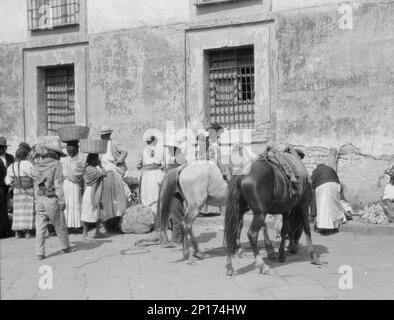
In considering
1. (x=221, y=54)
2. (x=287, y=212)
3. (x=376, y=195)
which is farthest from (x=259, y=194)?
(x=221, y=54)

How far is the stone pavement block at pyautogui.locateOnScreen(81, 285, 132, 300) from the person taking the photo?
6.24 m

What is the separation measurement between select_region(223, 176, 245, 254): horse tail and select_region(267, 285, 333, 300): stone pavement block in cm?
97

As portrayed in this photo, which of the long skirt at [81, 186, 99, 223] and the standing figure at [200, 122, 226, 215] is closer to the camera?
the standing figure at [200, 122, 226, 215]

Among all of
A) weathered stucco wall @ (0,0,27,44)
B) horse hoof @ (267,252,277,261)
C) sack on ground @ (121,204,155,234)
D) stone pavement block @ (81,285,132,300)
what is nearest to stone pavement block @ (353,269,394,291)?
horse hoof @ (267,252,277,261)

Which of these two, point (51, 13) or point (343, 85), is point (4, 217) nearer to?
point (51, 13)

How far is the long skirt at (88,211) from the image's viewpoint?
10.5m

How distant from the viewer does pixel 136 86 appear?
1373 cm

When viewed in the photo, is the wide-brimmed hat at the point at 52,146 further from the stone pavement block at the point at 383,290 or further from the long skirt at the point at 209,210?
the stone pavement block at the point at 383,290

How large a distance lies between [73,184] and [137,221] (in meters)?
1.38

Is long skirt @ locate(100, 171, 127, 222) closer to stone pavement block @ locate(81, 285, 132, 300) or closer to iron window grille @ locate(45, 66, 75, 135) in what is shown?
stone pavement block @ locate(81, 285, 132, 300)

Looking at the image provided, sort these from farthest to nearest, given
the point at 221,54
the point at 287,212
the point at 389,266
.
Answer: the point at 221,54
the point at 287,212
the point at 389,266

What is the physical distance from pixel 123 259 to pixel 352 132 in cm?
560

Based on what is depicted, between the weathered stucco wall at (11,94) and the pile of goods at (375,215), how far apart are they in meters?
9.01
